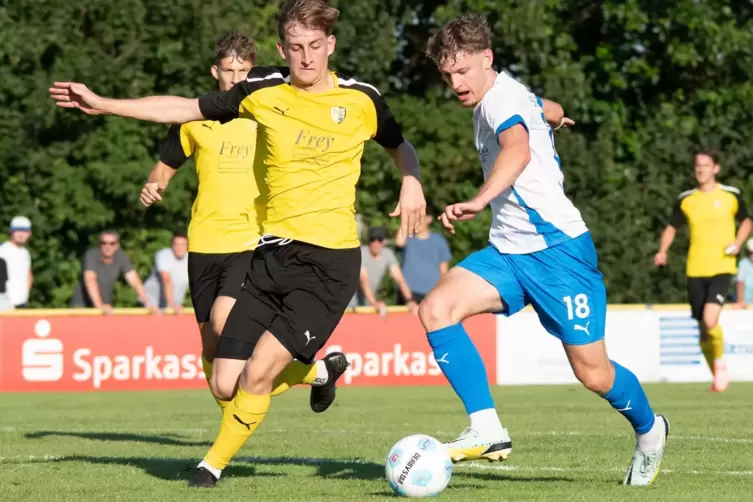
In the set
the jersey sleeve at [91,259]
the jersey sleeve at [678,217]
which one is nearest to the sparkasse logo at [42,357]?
the jersey sleeve at [91,259]

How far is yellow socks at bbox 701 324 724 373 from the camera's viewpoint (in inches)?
633

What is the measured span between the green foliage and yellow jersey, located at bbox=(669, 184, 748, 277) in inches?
299

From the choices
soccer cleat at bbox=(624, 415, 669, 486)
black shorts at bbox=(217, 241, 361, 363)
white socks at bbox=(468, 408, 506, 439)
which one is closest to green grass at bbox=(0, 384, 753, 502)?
soccer cleat at bbox=(624, 415, 669, 486)

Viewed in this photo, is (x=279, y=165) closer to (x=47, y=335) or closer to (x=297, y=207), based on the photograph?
(x=297, y=207)

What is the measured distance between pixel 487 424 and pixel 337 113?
167cm

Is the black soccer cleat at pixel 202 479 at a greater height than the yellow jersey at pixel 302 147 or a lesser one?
lesser

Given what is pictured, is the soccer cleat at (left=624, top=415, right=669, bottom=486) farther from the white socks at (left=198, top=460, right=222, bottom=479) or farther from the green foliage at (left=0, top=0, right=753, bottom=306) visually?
the green foliage at (left=0, top=0, right=753, bottom=306)

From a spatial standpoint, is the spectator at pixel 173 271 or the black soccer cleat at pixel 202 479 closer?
the black soccer cleat at pixel 202 479

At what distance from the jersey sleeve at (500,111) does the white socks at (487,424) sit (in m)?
1.32

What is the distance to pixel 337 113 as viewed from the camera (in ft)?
24.7

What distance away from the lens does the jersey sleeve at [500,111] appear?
23.6 feet

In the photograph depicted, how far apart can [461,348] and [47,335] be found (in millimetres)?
10984

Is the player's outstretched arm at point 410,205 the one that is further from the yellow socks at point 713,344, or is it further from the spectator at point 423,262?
the spectator at point 423,262

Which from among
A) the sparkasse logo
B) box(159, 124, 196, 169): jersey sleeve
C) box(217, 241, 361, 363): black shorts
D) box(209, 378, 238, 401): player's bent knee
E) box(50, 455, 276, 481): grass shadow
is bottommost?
the sparkasse logo
